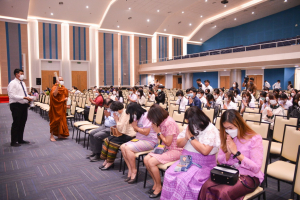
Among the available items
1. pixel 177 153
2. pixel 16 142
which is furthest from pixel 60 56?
pixel 177 153

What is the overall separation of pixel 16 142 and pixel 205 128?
4.93m

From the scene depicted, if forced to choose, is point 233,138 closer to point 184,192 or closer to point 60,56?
point 184,192

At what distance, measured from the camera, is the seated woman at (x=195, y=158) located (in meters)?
2.09

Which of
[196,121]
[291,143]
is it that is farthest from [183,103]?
[196,121]

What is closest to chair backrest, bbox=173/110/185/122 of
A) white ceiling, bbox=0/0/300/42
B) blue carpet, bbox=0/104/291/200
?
blue carpet, bbox=0/104/291/200

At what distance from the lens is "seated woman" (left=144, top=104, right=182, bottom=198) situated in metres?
2.72

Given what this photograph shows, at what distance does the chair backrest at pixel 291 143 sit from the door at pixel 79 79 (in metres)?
20.1

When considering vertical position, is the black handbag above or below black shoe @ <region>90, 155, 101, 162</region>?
above

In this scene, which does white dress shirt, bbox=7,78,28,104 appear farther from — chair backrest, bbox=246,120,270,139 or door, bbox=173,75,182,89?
door, bbox=173,75,182,89

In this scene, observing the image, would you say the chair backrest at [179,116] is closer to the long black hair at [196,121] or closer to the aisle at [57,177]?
the aisle at [57,177]

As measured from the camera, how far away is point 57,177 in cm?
341

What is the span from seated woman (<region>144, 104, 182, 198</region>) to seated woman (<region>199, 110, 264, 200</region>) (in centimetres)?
78

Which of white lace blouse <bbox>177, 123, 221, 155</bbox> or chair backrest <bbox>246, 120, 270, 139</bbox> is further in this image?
chair backrest <bbox>246, 120, 270, 139</bbox>

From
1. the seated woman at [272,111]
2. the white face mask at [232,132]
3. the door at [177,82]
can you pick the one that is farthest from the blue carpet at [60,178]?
the door at [177,82]
